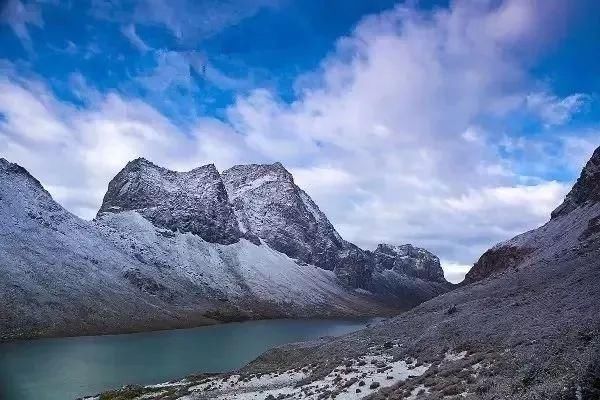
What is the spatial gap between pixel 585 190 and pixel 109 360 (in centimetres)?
8821

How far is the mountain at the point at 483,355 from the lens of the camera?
18.4 m

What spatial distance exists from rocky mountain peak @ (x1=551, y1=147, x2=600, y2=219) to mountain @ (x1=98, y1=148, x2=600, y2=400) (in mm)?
11113

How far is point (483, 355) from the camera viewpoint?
2709cm

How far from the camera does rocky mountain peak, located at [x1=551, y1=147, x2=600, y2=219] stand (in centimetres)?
8018

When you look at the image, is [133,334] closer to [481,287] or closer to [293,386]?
[481,287]

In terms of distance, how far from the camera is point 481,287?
2598 inches

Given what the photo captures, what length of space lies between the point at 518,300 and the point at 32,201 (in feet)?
545

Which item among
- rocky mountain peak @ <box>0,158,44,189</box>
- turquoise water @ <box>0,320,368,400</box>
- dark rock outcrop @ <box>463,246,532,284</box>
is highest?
rocky mountain peak @ <box>0,158,44,189</box>

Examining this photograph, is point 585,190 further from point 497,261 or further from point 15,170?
point 15,170

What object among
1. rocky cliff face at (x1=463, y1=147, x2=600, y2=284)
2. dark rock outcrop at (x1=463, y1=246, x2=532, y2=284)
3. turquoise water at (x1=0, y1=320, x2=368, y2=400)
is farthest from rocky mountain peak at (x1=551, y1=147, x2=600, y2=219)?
turquoise water at (x1=0, y1=320, x2=368, y2=400)

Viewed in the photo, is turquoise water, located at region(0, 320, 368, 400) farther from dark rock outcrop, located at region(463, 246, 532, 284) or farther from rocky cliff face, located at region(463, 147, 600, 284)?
rocky cliff face, located at region(463, 147, 600, 284)

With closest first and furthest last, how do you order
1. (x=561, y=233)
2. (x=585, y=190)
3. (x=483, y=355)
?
(x=483, y=355)
(x=561, y=233)
(x=585, y=190)

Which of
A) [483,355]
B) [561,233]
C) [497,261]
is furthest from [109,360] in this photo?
[561,233]

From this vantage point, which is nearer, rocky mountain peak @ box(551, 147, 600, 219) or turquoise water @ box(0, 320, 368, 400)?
turquoise water @ box(0, 320, 368, 400)
